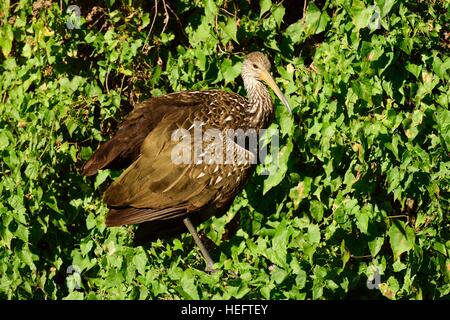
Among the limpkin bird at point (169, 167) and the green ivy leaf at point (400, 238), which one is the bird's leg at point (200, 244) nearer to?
the limpkin bird at point (169, 167)

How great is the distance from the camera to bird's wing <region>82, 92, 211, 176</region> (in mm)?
5434

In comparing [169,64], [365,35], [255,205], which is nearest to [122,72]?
[169,64]

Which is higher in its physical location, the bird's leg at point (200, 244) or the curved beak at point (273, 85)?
the curved beak at point (273, 85)

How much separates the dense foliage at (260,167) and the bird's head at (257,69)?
0.29 feet

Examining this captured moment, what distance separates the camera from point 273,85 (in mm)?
5527

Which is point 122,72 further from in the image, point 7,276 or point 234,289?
point 234,289

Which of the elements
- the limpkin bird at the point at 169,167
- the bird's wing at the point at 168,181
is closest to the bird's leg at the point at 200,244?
the limpkin bird at the point at 169,167

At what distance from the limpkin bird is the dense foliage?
0.66 feet

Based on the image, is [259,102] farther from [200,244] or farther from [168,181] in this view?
[200,244]

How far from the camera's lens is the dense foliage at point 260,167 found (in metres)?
5.02

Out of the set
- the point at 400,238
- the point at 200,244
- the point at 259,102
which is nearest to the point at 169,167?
the point at 200,244

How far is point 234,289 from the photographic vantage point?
461cm

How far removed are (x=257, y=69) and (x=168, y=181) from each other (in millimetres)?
804

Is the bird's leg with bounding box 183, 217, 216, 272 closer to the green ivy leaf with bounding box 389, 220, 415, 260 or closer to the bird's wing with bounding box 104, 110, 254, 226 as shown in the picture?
the bird's wing with bounding box 104, 110, 254, 226
